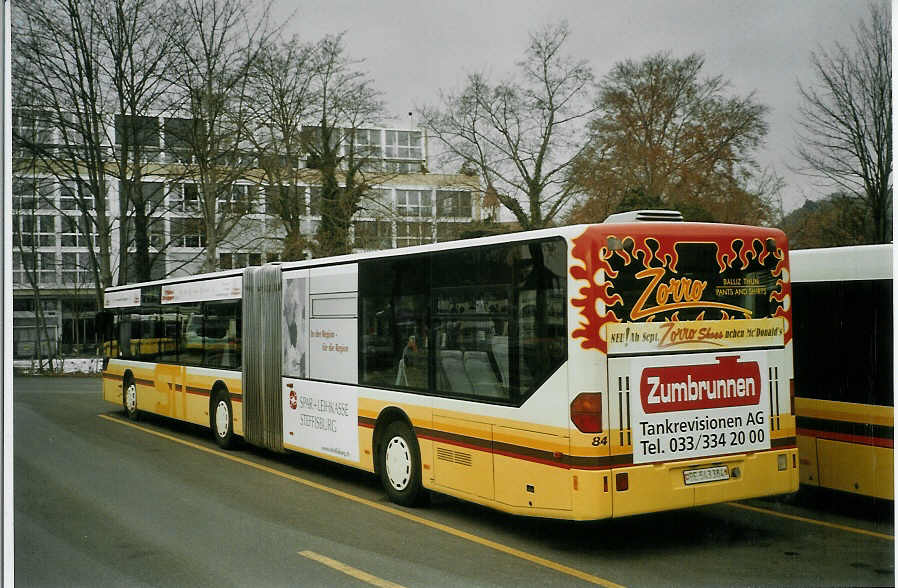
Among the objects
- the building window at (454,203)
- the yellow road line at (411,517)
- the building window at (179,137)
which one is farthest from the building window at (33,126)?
the building window at (454,203)

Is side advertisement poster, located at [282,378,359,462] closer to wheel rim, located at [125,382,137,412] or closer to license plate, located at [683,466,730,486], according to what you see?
wheel rim, located at [125,382,137,412]

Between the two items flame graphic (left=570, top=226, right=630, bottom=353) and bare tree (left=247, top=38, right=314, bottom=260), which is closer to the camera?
flame graphic (left=570, top=226, right=630, bottom=353)

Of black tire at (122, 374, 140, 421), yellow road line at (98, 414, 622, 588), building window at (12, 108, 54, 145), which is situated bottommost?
yellow road line at (98, 414, 622, 588)

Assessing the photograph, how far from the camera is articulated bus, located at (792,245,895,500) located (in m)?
6.37

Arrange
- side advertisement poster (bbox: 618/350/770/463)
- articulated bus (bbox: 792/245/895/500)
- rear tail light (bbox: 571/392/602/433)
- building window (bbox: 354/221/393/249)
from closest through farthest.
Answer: rear tail light (bbox: 571/392/602/433) < side advertisement poster (bbox: 618/350/770/463) < articulated bus (bbox: 792/245/895/500) < building window (bbox: 354/221/393/249)

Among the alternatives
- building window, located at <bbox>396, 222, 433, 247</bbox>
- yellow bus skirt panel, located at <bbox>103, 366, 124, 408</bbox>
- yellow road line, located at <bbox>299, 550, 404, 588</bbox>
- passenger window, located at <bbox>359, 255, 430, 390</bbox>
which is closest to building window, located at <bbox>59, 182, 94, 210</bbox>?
yellow bus skirt panel, located at <bbox>103, 366, 124, 408</bbox>

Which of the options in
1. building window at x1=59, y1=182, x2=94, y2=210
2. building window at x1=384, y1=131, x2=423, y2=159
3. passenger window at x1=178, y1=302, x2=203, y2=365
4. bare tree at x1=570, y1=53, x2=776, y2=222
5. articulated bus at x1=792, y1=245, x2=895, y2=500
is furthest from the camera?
bare tree at x1=570, y1=53, x2=776, y2=222

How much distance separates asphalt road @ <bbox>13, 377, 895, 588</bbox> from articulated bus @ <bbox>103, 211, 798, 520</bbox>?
1.28 ft

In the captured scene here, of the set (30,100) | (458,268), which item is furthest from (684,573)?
(30,100)

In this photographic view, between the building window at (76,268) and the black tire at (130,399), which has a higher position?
the building window at (76,268)

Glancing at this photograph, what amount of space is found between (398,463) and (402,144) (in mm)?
4273

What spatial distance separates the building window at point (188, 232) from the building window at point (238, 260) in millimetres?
300

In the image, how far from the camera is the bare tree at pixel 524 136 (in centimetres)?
1016

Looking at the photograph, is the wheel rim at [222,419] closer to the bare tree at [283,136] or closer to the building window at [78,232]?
the bare tree at [283,136]
